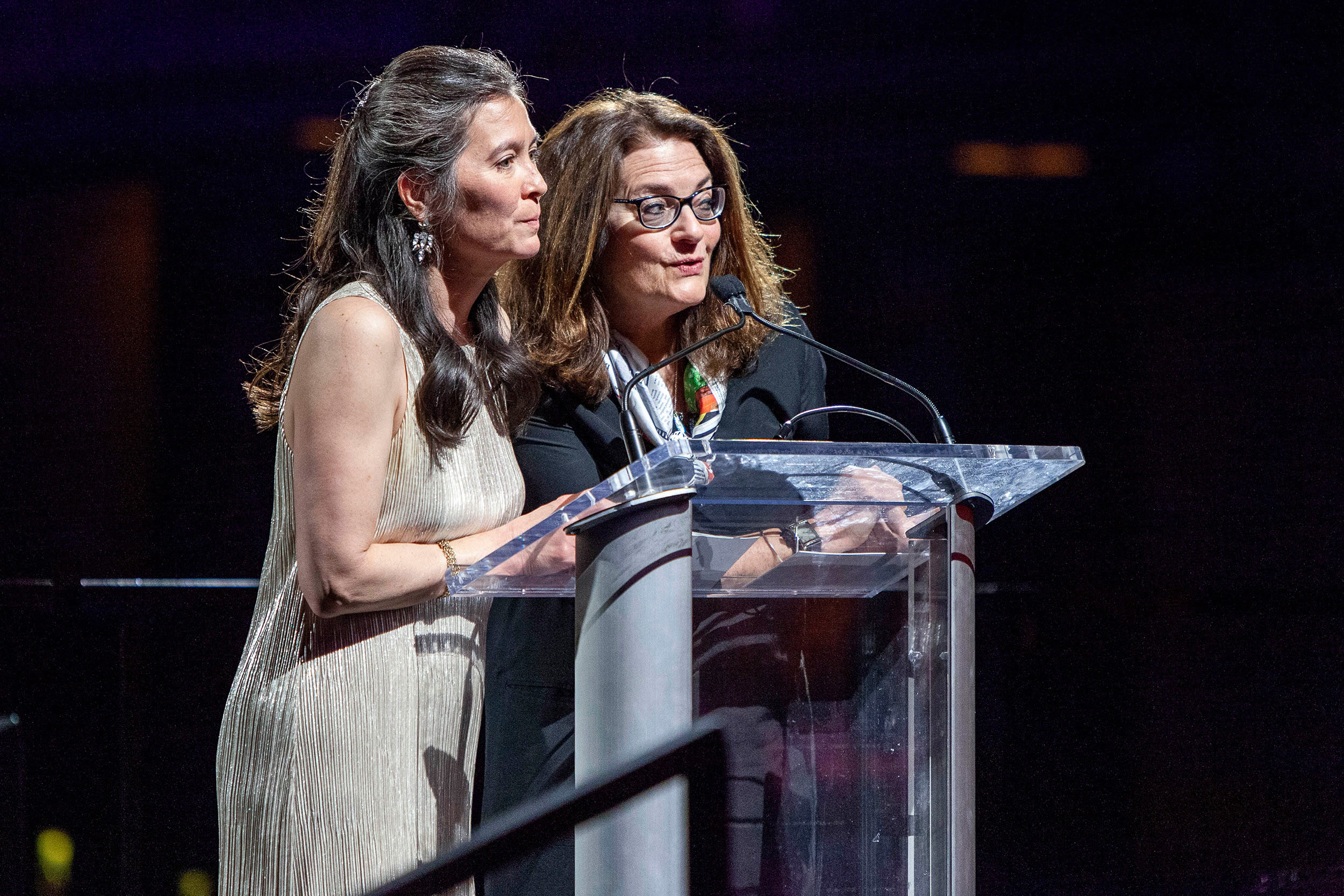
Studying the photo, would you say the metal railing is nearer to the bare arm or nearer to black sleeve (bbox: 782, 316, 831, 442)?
the bare arm

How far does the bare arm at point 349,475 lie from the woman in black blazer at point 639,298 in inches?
13.3

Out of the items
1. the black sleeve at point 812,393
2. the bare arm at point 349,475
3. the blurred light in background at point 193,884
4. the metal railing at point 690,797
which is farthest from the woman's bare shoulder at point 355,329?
the blurred light in background at point 193,884

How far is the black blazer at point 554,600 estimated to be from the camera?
1.07 metres

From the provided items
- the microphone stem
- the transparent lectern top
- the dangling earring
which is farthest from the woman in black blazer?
the transparent lectern top

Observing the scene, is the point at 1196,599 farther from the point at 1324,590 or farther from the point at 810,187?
the point at 810,187

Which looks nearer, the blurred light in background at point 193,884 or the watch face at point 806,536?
the watch face at point 806,536

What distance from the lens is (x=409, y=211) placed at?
1.42 m

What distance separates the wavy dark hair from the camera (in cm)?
135

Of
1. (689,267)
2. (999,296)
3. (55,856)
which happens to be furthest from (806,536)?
(55,856)

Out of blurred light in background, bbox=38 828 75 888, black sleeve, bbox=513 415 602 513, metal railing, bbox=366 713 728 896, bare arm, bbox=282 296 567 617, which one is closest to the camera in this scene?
metal railing, bbox=366 713 728 896

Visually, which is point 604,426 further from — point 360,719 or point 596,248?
point 360,719

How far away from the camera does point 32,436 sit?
2.52m

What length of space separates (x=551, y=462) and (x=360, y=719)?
0.43 m

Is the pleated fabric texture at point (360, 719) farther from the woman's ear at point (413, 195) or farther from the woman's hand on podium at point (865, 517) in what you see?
the woman's hand on podium at point (865, 517)
